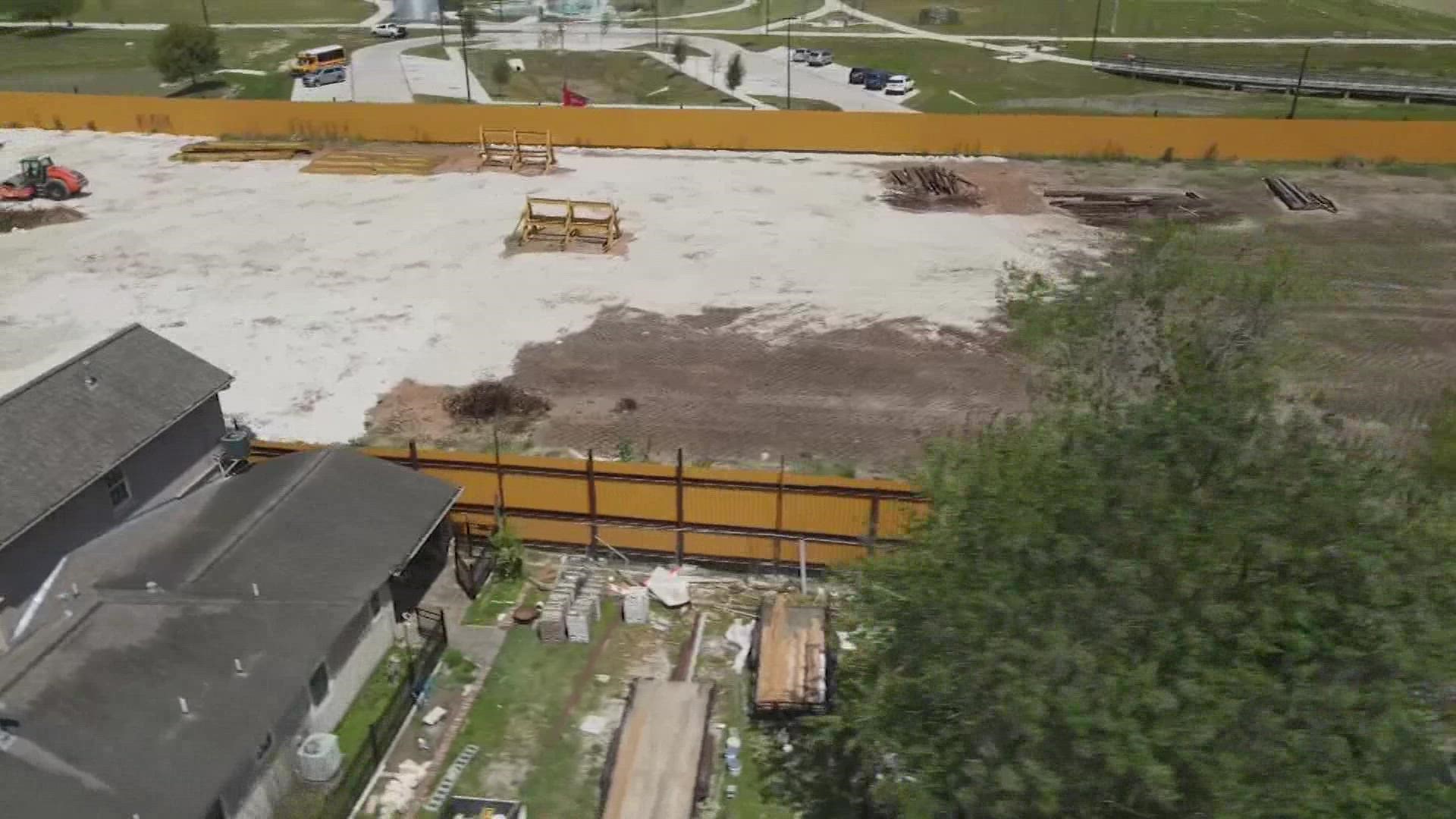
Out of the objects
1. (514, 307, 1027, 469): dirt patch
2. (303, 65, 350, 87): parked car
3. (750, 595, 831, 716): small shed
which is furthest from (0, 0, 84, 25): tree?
(750, 595, 831, 716): small shed

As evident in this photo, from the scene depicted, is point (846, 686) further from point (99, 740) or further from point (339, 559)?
point (99, 740)

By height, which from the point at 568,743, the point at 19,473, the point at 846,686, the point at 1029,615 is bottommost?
the point at 568,743

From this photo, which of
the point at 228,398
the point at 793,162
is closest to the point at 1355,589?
the point at 228,398

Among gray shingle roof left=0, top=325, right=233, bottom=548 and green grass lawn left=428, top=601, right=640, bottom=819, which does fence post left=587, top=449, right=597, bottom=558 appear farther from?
gray shingle roof left=0, top=325, right=233, bottom=548

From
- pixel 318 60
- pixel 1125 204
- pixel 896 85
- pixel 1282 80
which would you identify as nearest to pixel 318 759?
pixel 1125 204

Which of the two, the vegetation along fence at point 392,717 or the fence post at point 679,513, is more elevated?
the fence post at point 679,513

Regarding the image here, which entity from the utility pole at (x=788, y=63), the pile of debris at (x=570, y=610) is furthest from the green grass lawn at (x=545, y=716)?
the utility pole at (x=788, y=63)

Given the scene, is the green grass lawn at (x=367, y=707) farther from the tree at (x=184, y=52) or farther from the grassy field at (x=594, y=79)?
the tree at (x=184, y=52)
